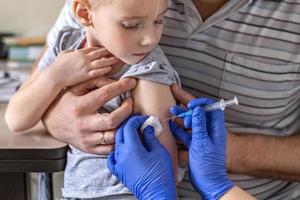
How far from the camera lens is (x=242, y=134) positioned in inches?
56.8

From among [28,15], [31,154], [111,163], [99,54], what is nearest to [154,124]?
[111,163]

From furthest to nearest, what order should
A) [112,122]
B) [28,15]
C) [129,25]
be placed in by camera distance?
[28,15], [112,122], [129,25]

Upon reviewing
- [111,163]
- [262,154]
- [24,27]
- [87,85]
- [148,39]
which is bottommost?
[24,27]

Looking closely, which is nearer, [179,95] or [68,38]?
[179,95]

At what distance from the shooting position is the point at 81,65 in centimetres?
125

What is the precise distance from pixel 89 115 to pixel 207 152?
1.02 ft

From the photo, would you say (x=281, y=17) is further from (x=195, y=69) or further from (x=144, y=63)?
(x=144, y=63)

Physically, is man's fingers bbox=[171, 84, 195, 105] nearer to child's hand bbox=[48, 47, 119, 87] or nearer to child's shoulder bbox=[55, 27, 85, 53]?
child's hand bbox=[48, 47, 119, 87]

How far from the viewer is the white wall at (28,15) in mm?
2670

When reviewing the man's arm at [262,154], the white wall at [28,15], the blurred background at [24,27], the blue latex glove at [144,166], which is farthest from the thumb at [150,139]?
the white wall at [28,15]

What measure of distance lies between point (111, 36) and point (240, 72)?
0.44m

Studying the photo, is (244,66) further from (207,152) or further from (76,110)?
(76,110)

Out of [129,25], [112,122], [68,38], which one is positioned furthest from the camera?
[68,38]

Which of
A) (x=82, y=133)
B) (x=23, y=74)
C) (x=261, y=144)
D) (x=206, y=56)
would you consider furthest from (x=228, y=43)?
(x=23, y=74)
